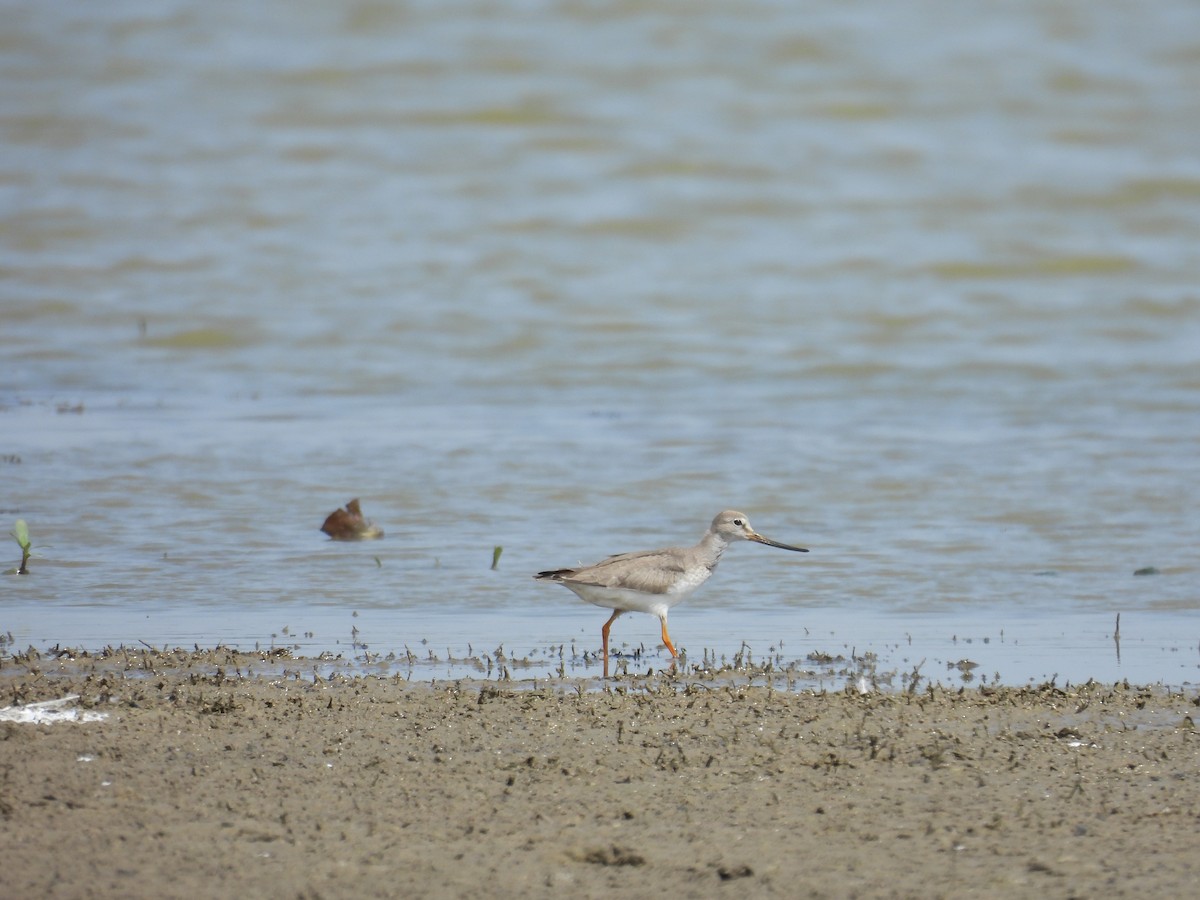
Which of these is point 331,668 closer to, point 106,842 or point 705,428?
point 106,842

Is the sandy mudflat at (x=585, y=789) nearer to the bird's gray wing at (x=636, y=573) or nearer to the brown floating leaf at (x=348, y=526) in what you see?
the bird's gray wing at (x=636, y=573)

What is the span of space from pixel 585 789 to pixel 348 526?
14.6 ft

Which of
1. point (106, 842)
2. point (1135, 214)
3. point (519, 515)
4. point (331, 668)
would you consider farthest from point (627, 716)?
point (1135, 214)

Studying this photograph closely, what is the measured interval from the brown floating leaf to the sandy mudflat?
286cm

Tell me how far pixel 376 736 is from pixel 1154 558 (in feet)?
16.1

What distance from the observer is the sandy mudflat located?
4.46 m

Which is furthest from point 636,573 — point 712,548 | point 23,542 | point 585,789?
point 23,542

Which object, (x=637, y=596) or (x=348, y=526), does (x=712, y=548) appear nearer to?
(x=637, y=596)

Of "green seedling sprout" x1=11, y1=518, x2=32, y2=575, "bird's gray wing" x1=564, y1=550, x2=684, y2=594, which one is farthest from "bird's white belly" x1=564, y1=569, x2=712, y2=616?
"green seedling sprout" x1=11, y1=518, x2=32, y2=575

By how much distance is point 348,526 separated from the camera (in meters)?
9.34

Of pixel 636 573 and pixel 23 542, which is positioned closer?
pixel 636 573

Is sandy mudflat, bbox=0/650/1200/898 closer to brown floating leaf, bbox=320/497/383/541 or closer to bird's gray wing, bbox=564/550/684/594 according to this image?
bird's gray wing, bbox=564/550/684/594


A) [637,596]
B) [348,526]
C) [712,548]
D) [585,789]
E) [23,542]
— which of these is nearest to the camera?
[585,789]

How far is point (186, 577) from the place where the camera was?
8.42 m
